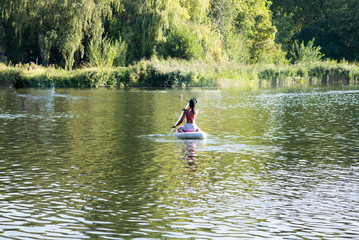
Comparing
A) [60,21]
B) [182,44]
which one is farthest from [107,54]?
[182,44]

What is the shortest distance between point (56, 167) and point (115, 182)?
234cm

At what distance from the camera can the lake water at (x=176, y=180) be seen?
29.4ft

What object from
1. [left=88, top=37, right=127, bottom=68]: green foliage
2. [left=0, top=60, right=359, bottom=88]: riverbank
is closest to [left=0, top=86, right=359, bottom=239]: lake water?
[left=0, top=60, right=359, bottom=88]: riverbank

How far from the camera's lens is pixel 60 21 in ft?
181

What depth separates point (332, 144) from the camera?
1795 centimetres

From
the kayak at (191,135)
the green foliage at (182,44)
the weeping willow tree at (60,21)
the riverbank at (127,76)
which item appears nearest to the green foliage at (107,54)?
the weeping willow tree at (60,21)

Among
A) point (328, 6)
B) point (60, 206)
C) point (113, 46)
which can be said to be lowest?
point (60, 206)

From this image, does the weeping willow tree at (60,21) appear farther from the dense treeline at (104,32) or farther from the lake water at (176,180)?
the lake water at (176,180)

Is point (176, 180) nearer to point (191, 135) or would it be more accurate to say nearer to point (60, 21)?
point (191, 135)

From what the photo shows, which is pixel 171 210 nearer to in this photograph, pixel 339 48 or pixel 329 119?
pixel 329 119

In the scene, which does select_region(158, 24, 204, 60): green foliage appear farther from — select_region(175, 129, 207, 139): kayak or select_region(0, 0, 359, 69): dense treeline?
select_region(175, 129, 207, 139): kayak

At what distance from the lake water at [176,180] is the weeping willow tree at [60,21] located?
30900mm

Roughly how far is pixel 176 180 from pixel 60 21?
4550 centimetres

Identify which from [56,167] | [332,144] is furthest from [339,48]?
[56,167]
